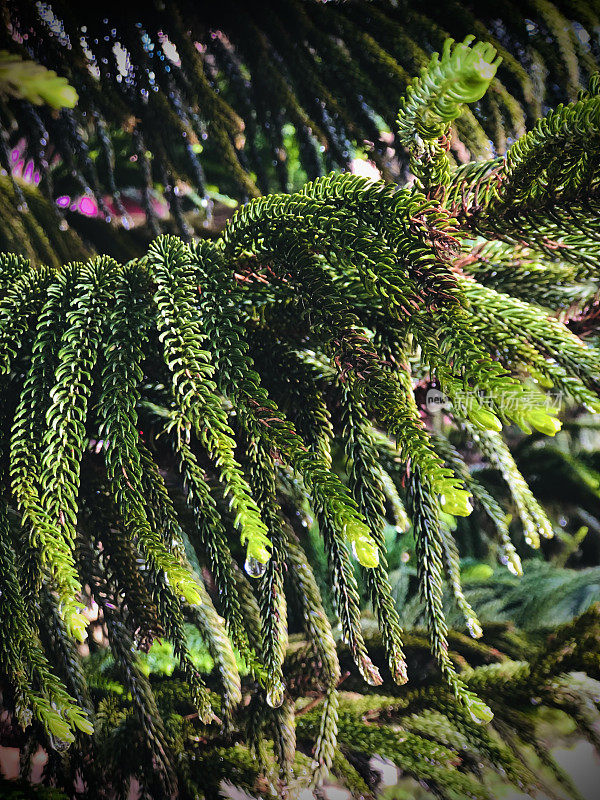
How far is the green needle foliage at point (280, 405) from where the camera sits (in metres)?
0.35

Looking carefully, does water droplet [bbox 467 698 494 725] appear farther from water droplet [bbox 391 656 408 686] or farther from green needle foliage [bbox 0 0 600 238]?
green needle foliage [bbox 0 0 600 238]

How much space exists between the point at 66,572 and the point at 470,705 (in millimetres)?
402

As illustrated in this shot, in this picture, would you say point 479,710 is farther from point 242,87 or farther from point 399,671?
point 242,87

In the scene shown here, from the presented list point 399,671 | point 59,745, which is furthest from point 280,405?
point 59,745

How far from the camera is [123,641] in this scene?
22.7 inches

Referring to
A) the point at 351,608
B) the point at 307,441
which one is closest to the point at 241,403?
the point at 307,441

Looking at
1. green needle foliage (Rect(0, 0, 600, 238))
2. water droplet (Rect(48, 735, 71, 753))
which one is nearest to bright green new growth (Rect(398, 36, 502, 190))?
green needle foliage (Rect(0, 0, 600, 238))

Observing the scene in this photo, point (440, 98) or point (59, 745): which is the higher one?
point (440, 98)

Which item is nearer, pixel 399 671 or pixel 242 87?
pixel 399 671

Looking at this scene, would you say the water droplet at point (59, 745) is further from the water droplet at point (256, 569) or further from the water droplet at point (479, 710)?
the water droplet at point (479, 710)

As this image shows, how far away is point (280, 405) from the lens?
53 centimetres

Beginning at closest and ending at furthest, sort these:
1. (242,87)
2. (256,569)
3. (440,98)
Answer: (440,98) → (256,569) → (242,87)

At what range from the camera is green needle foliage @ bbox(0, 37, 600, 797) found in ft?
1.15

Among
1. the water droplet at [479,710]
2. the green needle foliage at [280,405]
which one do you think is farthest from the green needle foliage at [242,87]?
the water droplet at [479,710]
